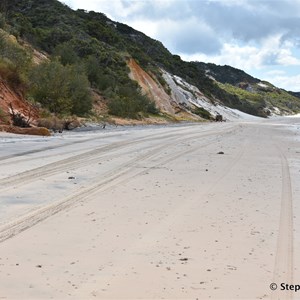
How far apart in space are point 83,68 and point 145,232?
129 ft

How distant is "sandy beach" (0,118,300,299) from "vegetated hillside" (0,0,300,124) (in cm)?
2215

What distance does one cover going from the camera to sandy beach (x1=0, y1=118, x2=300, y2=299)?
4535 mm

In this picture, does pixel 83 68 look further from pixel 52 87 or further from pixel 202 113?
pixel 202 113

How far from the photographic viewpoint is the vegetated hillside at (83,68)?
3297cm

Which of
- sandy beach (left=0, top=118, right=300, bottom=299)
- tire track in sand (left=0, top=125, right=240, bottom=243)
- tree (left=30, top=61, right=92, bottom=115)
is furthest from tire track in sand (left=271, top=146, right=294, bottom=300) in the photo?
tree (left=30, top=61, right=92, bottom=115)

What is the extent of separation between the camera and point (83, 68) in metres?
44.1

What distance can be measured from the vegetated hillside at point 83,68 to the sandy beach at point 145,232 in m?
22.2

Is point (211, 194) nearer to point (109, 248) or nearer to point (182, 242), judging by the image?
point (182, 242)

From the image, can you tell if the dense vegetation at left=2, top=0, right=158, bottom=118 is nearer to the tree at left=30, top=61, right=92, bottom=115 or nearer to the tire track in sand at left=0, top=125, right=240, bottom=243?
the tree at left=30, top=61, right=92, bottom=115

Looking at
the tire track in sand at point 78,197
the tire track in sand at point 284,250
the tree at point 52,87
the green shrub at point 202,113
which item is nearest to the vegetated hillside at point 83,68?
the tree at point 52,87

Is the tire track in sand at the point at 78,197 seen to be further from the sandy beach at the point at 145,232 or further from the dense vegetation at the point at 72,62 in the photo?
the dense vegetation at the point at 72,62

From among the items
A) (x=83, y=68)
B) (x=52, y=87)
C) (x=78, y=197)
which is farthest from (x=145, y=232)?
(x=83, y=68)

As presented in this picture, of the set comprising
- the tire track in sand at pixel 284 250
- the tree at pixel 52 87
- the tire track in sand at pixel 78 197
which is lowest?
the tire track in sand at pixel 78 197

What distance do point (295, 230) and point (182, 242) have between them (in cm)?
174
